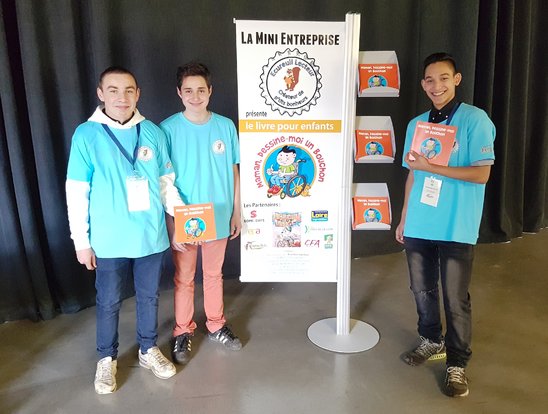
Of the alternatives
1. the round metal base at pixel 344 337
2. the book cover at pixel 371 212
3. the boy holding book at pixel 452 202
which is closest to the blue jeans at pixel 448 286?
the boy holding book at pixel 452 202

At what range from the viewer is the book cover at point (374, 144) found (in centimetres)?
232

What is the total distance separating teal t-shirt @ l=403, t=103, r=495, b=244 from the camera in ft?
6.52

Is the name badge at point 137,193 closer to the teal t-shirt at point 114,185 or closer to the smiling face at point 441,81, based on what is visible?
the teal t-shirt at point 114,185

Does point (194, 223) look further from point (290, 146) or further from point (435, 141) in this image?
point (435, 141)

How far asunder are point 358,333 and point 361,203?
0.76 m

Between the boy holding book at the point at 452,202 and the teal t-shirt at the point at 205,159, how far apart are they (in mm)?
850

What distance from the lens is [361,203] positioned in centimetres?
241

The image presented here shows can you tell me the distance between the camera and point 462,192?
6.71 feet

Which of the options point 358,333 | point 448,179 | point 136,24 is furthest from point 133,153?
point 358,333

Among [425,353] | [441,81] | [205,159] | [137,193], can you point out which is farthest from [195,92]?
[425,353]

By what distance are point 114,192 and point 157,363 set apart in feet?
2.77

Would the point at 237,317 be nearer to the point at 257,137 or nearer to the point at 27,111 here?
the point at 257,137

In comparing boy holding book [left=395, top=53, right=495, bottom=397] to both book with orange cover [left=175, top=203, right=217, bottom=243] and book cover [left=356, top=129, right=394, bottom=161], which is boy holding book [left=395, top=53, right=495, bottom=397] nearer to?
book cover [left=356, top=129, right=394, bottom=161]

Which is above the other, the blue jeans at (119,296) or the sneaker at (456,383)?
the blue jeans at (119,296)
